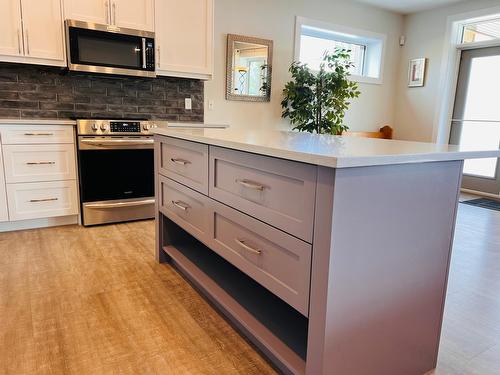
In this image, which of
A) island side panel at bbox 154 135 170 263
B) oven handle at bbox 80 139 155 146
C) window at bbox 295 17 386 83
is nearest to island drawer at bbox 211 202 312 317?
island side panel at bbox 154 135 170 263

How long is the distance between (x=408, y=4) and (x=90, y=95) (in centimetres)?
430

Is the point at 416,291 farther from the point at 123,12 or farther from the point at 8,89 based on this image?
the point at 8,89

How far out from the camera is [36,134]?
296cm

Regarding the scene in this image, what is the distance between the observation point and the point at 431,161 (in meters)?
1.18

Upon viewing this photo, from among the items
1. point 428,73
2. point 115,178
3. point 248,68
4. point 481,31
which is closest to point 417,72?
point 428,73

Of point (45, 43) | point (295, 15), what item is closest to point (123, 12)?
point (45, 43)

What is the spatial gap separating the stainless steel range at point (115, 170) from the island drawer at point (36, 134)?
124 millimetres

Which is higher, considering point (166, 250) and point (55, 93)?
point (55, 93)

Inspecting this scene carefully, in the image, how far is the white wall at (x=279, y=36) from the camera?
4.18 meters

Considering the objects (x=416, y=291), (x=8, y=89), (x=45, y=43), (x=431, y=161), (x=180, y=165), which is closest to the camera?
(x=431, y=161)

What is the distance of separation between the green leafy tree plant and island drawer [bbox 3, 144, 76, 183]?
2525mm

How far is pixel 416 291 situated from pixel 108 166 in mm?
2677

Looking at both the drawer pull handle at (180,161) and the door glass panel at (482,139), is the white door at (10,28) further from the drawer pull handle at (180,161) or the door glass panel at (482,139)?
the door glass panel at (482,139)

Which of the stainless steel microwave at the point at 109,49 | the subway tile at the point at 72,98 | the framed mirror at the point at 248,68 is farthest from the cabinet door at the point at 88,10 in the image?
the framed mirror at the point at 248,68
